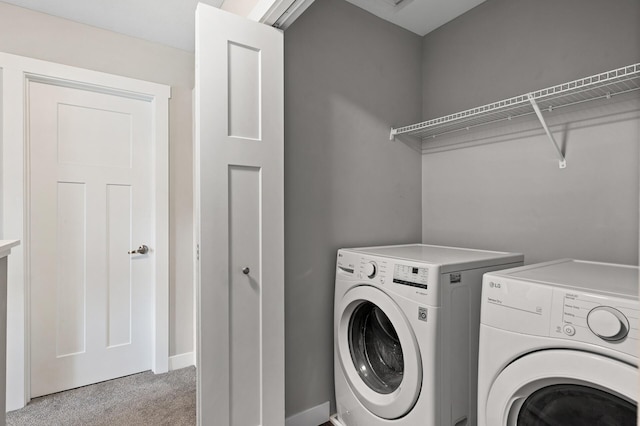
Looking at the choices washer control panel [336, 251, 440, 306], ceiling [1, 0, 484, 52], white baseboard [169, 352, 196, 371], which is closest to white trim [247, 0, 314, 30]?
ceiling [1, 0, 484, 52]

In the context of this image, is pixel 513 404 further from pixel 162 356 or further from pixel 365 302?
pixel 162 356

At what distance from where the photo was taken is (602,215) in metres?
1.47

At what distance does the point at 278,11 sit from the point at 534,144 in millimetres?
1456

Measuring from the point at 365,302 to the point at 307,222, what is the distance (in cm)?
52

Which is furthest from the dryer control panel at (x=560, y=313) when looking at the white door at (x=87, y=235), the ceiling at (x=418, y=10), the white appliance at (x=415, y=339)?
the white door at (x=87, y=235)

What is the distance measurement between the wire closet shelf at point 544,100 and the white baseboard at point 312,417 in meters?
1.68

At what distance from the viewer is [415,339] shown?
4.18 ft

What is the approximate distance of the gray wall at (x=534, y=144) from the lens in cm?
144

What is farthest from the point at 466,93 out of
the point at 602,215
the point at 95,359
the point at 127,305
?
the point at 95,359

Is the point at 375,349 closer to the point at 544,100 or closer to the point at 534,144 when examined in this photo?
the point at 534,144

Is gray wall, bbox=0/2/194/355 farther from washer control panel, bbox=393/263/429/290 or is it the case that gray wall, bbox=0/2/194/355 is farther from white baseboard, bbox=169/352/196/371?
washer control panel, bbox=393/263/429/290

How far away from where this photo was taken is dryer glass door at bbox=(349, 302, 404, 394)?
1.51m

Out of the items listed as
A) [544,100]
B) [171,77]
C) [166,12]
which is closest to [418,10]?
[544,100]

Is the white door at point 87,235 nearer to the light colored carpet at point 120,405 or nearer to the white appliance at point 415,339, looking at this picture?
the light colored carpet at point 120,405
